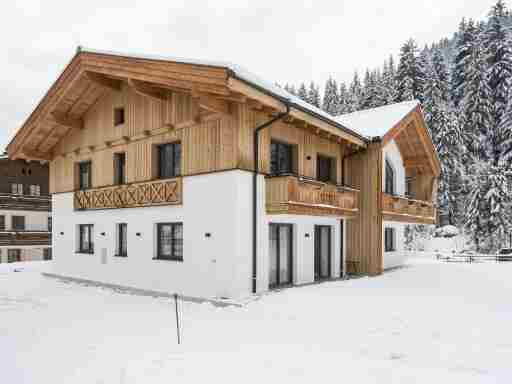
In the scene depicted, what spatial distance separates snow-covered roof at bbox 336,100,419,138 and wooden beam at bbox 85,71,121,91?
28.8 feet

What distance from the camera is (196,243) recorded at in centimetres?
1255

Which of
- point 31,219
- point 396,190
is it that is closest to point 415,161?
point 396,190

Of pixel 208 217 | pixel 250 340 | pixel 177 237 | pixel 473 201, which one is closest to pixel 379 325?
pixel 250 340

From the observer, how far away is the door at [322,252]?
52.0 feet

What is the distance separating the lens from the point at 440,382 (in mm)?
5668

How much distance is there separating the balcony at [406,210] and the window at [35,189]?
28842mm

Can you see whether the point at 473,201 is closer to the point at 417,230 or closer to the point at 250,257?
the point at 417,230

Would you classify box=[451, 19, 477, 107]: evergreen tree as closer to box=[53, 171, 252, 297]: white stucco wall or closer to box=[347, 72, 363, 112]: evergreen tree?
box=[347, 72, 363, 112]: evergreen tree

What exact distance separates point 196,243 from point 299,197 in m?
3.46

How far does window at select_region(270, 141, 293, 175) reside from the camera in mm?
13589

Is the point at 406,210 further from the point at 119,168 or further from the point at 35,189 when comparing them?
the point at 35,189

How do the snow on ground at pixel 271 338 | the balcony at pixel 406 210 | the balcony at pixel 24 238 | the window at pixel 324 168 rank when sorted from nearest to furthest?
the snow on ground at pixel 271 338, the window at pixel 324 168, the balcony at pixel 406 210, the balcony at pixel 24 238

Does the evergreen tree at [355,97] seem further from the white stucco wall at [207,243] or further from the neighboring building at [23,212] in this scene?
the white stucco wall at [207,243]

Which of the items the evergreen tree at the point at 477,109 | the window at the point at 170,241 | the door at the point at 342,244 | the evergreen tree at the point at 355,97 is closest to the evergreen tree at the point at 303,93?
the evergreen tree at the point at 355,97
